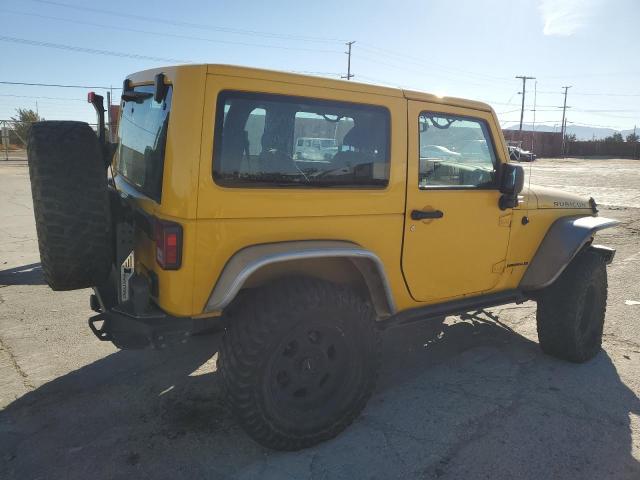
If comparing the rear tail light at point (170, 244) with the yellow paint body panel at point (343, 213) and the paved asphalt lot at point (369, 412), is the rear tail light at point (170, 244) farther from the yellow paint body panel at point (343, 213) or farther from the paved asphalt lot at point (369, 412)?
the paved asphalt lot at point (369, 412)

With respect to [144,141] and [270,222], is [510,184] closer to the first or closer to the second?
[270,222]

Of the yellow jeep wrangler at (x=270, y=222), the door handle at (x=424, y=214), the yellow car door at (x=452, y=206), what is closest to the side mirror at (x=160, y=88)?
the yellow jeep wrangler at (x=270, y=222)

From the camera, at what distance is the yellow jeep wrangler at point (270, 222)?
93.7 inches

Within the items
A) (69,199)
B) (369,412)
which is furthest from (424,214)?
(69,199)

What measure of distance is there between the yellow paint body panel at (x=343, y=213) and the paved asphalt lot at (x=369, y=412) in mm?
711

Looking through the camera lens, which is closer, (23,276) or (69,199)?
(69,199)

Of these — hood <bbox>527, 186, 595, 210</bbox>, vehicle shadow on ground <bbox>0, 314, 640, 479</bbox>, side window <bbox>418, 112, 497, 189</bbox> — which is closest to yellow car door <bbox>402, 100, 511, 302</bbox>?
side window <bbox>418, 112, 497, 189</bbox>

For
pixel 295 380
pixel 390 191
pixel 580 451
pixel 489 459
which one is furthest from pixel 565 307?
pixel 295 380

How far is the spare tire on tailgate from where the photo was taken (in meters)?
2.45

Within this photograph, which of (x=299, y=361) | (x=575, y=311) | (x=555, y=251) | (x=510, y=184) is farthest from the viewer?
(x=575, y=311)

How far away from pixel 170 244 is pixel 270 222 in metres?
0.50

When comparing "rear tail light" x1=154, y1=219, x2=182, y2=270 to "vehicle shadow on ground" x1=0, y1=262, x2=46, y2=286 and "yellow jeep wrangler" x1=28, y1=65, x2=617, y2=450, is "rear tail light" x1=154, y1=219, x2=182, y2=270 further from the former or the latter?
"vehicle shadow on ground" x1=0, y1=262, x2=46, y2=286

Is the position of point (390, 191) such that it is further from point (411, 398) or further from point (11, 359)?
point (11, 359)

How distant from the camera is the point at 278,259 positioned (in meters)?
2.41
